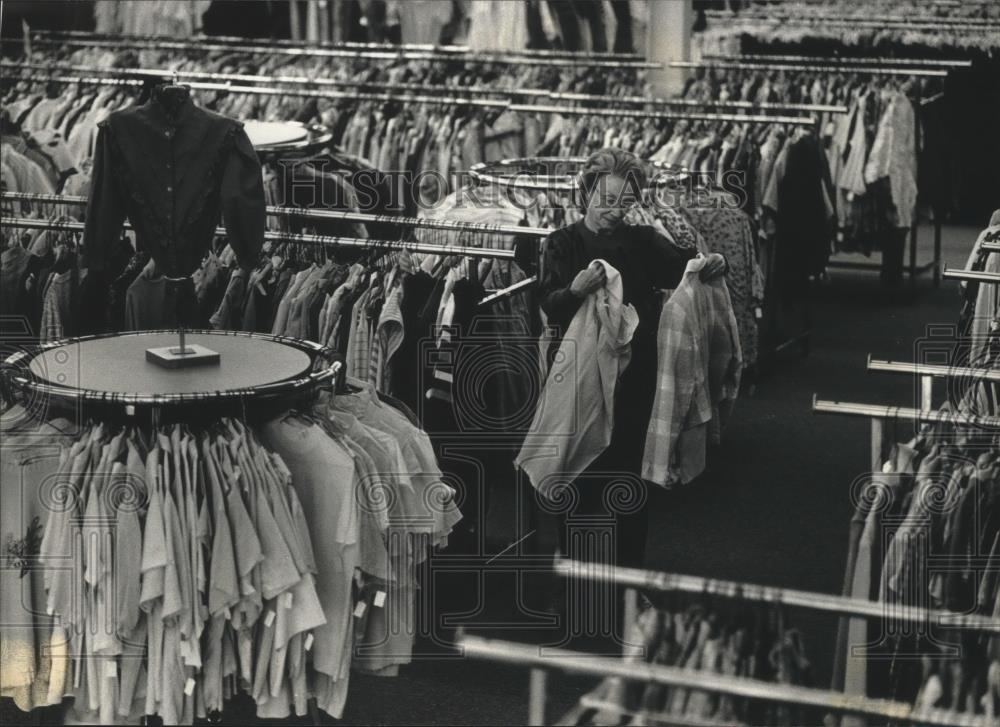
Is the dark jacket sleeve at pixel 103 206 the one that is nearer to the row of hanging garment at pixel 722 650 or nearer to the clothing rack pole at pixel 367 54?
the row of hanging garment at pixel 722 650

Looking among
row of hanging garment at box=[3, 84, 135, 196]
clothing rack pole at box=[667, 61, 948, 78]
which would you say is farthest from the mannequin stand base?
clothing rack pole at box=[667, 61, 948, 78]

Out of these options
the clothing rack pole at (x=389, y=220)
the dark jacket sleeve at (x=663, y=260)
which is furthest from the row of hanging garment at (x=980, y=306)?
the clothing rack pole at (x=389, y=220)

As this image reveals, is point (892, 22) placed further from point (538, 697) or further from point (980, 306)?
point (538, 697)

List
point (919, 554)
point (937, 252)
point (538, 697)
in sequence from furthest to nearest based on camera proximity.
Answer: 1. point (937, 252)
2. point (919, 554)
3. point (538, 697)

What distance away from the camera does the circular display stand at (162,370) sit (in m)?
3.09

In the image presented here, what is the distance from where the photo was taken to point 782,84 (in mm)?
8359

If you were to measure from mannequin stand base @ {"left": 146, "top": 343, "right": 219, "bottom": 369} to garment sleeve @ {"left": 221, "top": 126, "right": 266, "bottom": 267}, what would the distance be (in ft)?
2.91

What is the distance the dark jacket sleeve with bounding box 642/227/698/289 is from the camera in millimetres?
4465

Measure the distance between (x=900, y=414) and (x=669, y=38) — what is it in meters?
5.95

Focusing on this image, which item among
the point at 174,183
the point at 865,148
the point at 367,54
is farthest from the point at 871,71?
A: the point at 174,183

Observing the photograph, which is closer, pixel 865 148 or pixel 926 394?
pixel 926 394

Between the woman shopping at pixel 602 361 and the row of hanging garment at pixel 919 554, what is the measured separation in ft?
4.48

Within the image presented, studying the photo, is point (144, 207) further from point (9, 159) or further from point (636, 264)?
point (9, 159)

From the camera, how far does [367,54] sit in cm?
921
